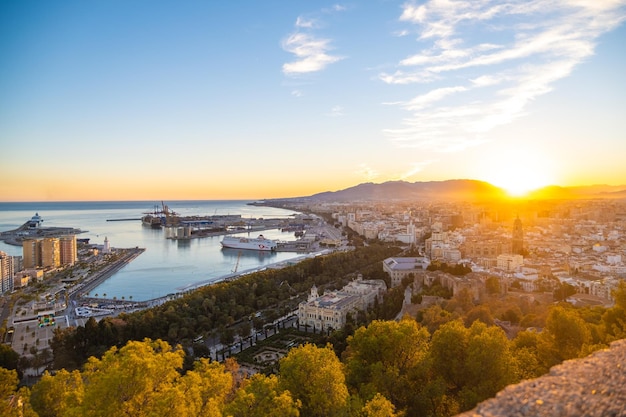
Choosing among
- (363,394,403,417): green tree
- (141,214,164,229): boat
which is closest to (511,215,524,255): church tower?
(363,394,403,417): green tree

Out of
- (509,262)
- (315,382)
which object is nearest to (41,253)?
(509,262)

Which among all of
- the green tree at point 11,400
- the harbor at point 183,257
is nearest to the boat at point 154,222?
the harbor at point 183,257

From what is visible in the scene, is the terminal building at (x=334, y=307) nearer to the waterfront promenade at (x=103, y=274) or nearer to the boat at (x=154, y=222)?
the waterfront promenade at (x=103, y=274)

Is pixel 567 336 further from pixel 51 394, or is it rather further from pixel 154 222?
pixel 154 222

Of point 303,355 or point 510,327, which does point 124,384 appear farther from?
point 510,327

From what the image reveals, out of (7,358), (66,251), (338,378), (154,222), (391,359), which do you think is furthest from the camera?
(154,222)

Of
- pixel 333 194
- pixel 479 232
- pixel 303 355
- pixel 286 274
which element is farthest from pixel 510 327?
pixel 333 194
